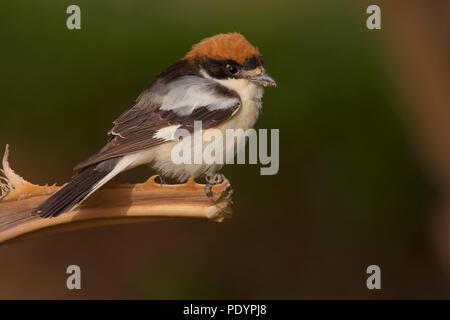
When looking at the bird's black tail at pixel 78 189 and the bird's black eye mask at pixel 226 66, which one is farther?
the bird's black eye mask at pixel 226 66

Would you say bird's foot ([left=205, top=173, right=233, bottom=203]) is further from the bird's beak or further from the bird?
the bird's beak

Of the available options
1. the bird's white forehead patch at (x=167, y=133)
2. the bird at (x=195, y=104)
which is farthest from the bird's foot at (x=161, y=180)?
the bird's white forehead patch at (x=167, y=133)

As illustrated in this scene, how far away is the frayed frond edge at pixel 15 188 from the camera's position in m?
1.82

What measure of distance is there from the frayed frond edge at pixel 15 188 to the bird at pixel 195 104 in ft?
0.73

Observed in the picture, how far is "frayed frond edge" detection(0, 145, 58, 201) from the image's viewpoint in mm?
1815

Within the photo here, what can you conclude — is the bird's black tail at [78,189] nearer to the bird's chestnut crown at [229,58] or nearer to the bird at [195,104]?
the bird at [195,104]

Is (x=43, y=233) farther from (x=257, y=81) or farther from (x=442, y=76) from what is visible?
(x=442, y=76)

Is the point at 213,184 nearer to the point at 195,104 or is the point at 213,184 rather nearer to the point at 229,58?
the point at 195,104

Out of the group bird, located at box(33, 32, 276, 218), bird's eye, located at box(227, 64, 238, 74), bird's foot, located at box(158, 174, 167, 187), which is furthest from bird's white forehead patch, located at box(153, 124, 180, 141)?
bird's eye, located at box(227, 64, 238, 74)

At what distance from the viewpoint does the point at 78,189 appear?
68.5 inches

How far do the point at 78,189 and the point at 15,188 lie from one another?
0.22 m

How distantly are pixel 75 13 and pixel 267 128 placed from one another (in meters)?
0.83

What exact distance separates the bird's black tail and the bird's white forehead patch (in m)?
0.17

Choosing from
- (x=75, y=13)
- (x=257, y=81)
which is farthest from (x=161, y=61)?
(x=257, y=81)
